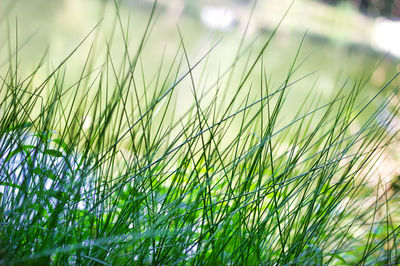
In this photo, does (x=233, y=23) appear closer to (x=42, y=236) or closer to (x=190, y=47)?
(x=190, y=47)

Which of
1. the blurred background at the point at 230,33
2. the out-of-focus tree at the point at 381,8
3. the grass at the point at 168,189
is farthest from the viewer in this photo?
the out-of-focus tree at the point at 381,8

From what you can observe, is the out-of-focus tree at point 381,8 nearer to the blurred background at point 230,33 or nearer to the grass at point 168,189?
the blurred background at point 230,33

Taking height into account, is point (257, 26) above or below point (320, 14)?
below

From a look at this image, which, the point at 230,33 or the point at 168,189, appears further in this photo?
the point at 230,33

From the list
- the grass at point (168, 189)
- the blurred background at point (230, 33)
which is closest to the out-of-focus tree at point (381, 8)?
the blurred background at point (230, 33)

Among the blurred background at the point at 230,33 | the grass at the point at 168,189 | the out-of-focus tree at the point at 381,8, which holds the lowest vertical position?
the grass at the point at 168,189

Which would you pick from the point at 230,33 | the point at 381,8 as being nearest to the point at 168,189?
the point at 230,33

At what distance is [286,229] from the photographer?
998 millimetres

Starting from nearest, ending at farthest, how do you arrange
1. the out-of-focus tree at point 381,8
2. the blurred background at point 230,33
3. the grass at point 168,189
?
1. the grass at point 168,189
2. the blurred background at point 230,33
3. the out-of-focus tree at point 381,8

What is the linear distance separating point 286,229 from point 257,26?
6.84m

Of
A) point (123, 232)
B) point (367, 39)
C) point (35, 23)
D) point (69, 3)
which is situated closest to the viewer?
point (123, 232)

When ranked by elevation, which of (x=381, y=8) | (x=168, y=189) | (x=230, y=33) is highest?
(x=381, y=8)

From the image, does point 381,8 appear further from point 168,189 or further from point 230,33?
point 168,189

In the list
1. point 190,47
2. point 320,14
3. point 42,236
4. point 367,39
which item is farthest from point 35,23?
point 320,14
